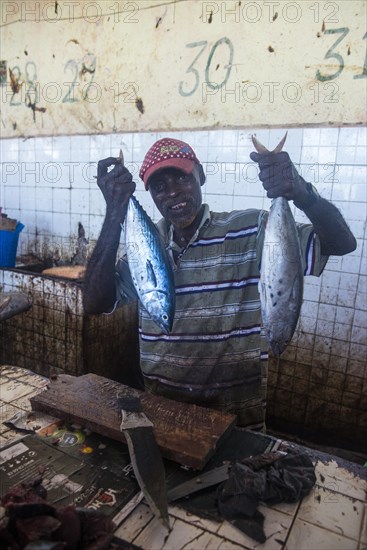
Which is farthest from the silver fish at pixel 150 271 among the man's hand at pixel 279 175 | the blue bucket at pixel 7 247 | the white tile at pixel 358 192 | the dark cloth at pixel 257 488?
the blue bucket at pixel 7 247

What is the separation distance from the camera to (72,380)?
2.06 metres

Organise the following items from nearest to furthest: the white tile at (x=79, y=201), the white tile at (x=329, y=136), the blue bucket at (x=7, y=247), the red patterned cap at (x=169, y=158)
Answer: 1. the red patterned cap at (x=169, y=158)
2. the white tile at (x=329, y=136)
3. the blue bucket at (x=7, y=247)
4. the white tile at (x=79, y=201)

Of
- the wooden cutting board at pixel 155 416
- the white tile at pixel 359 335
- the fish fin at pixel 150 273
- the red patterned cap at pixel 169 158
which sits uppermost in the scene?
the red patterned cap at pixel 169 158

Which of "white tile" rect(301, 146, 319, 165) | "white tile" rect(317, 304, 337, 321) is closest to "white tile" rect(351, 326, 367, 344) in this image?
"white tile" rect(317, 304, 337, 321)

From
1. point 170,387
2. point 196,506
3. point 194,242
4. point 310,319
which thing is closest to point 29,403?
point 170,387

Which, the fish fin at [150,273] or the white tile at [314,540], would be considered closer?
the white tile at [314,540]

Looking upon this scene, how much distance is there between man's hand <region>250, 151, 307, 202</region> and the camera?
1.45 m

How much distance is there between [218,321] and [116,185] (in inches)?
34.8

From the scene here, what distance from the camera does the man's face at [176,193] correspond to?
1930mm

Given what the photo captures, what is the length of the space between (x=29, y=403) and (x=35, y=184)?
3.58m

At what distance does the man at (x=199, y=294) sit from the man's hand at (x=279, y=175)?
1.76 ft

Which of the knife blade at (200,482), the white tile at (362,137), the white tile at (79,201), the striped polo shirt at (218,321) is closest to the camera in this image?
the knife blade at (200,482)

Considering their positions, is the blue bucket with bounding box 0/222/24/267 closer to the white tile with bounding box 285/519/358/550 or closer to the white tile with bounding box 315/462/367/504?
the white tile with bounding box 315/462/367/504

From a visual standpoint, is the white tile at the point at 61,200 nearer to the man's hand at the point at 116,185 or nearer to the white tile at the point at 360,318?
the man's hand at the point at 116,185
